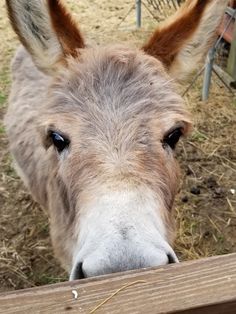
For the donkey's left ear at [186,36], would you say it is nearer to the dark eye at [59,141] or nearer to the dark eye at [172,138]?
the dark eye at [172,138]

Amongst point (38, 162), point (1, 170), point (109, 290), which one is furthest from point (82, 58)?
point (1, 170)

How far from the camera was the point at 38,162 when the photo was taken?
3.31 meters

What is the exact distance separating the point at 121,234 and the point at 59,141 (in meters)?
0.77

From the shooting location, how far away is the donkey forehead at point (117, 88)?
2.16m

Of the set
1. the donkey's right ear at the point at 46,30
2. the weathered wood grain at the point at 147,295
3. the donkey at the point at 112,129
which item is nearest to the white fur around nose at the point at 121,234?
the donkey at the point at 112,129

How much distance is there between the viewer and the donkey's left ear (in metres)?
2.48

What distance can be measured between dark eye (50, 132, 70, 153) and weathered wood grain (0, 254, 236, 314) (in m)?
1.11

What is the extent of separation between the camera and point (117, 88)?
7.36 ft

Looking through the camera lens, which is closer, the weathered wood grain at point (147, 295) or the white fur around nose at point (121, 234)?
the weathered wood grain at point (147, 295)

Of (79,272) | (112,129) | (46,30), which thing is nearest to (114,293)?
(79,272)

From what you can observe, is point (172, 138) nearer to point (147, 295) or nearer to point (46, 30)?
point (46, 30)

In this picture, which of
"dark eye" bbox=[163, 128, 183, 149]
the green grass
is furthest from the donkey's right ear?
the green grass

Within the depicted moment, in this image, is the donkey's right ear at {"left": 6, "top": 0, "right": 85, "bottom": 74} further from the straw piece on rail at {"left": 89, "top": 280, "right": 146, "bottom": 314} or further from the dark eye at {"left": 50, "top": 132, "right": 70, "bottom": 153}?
the straw piece on rail at {"left": 89, "top": 280, "right": 146, "bottom": 314}

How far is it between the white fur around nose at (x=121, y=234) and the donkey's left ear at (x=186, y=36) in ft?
3.56
